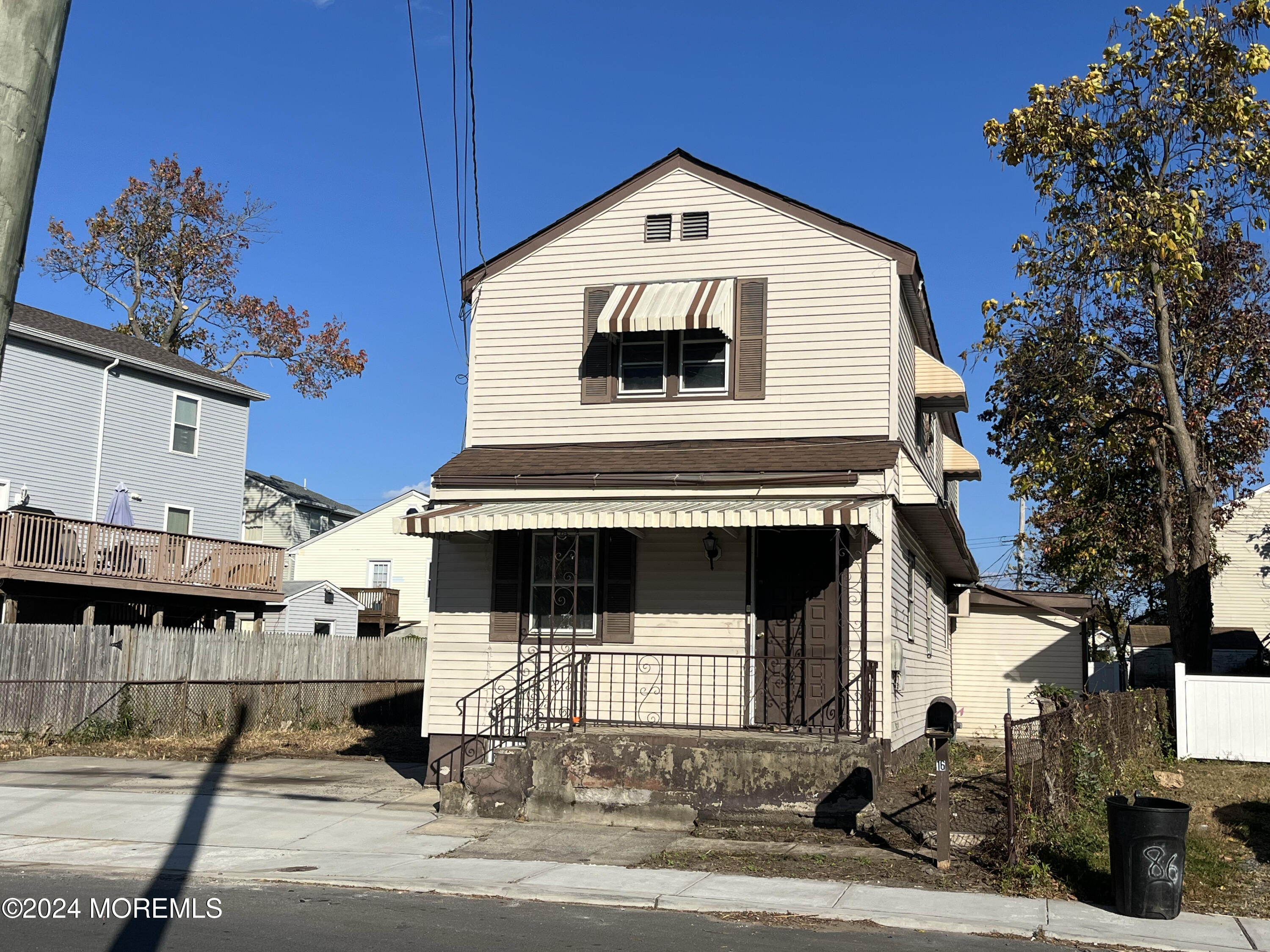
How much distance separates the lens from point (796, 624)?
14.0m

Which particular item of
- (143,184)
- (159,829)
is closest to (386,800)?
(159,829)

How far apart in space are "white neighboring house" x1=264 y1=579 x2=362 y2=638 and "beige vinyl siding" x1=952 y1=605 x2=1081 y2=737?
19.4 m

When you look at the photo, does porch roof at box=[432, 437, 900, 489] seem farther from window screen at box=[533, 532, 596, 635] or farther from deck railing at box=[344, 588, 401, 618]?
deck railing at box=[344, 588, 401, 618]

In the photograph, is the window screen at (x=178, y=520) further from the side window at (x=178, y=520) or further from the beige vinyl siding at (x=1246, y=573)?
the beige vinyl siding at (x=1246, y=573)

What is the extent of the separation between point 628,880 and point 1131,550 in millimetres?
22389

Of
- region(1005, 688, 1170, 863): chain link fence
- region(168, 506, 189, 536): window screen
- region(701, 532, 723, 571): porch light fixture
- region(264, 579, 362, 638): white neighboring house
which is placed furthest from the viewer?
region(264, 579, 362, 638): white neighboring house

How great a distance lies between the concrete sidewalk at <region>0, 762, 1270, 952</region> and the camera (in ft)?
27.6

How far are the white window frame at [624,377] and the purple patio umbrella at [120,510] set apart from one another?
15102 millimetres

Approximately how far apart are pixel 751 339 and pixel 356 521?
3321 centimetres

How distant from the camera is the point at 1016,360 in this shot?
20375mm

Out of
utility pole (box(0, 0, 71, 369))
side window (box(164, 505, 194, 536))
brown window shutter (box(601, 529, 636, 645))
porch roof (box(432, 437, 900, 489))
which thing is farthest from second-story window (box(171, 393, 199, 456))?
utility pole (box(0, 0, 71, 369))

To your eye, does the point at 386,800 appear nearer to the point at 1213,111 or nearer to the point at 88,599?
the point at 88,599

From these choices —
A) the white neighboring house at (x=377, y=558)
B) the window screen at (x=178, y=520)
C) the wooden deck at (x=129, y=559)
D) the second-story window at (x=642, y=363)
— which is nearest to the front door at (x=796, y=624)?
the second-story window at (x=642, y=363)

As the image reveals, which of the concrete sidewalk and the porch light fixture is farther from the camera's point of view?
the porch light fixture
